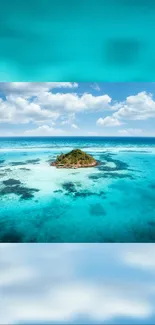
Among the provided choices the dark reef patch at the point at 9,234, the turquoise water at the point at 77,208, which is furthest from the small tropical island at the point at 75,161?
the dark reef patch at the point at 9,234

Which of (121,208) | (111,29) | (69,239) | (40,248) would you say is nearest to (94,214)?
(121,208)

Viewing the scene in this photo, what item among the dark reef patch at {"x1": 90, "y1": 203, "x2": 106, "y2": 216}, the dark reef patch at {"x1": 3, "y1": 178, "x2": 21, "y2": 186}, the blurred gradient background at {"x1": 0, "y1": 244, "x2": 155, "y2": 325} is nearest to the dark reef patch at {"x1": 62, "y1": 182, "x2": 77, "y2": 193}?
the dark reef patch at {"x1": 90, "y1": 203, "x2": 106, "y2": 216}

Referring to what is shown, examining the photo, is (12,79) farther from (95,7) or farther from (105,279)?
(105,279)

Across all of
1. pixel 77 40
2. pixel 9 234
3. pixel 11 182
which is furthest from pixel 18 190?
pixel 77 40

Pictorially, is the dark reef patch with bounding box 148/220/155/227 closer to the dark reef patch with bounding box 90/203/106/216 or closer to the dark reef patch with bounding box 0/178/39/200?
the dark reef patch with bounding box 90/203/106/216

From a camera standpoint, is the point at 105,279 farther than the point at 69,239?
No

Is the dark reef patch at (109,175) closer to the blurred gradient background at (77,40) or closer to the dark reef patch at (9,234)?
the dark reef patch at (9,234)
